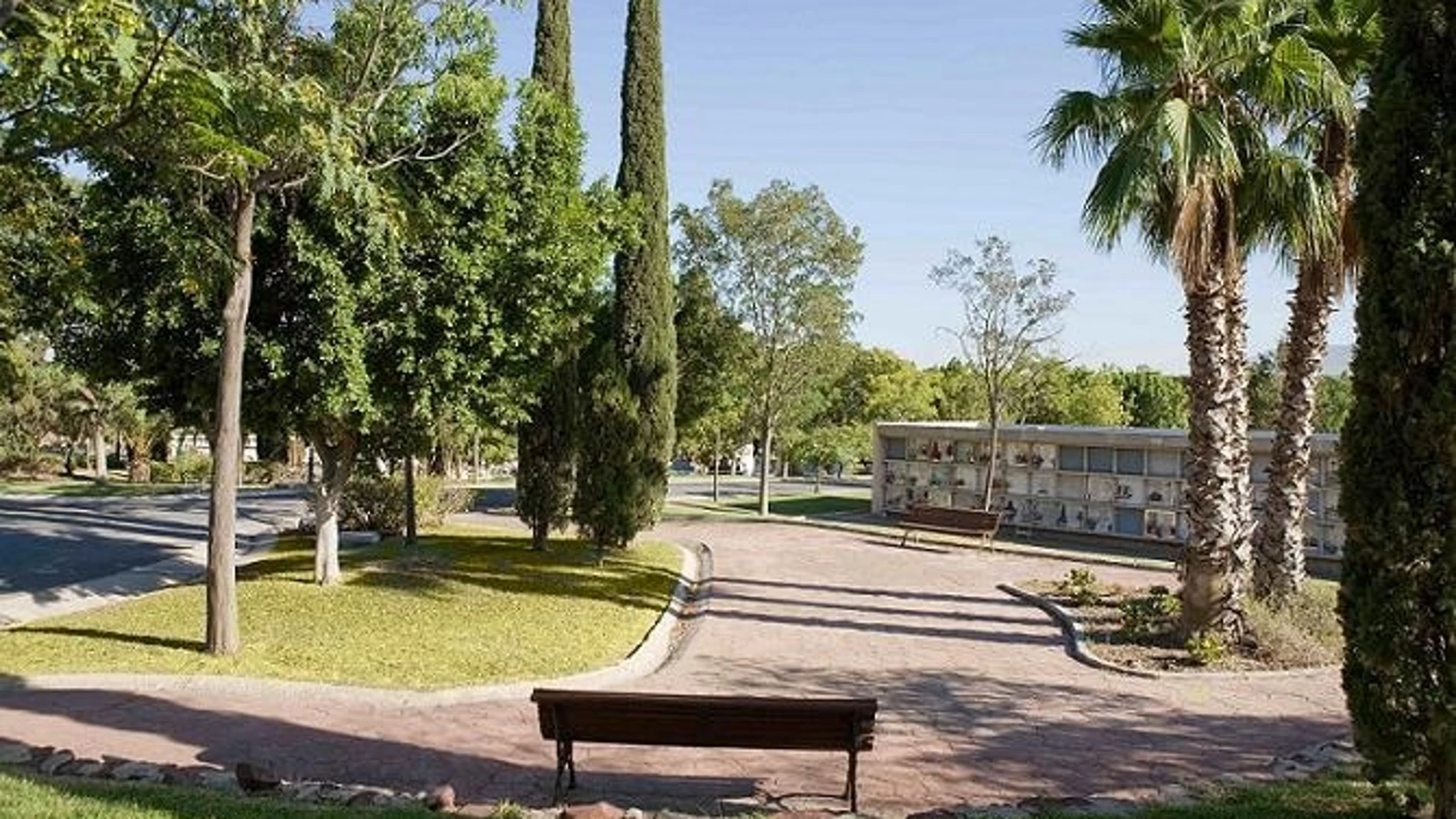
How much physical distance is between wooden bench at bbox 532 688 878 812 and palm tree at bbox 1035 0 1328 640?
7.18 m

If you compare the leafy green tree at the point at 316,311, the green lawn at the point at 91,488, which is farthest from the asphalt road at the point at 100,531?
the leafy green tree at the point at 316,311

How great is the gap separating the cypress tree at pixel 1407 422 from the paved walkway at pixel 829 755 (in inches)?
76.9

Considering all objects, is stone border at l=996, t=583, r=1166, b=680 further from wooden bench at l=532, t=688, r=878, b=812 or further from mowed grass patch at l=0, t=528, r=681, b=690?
wooden bench at l=532, t=688, r=878, b=812

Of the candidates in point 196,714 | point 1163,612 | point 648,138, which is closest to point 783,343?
point 648,138

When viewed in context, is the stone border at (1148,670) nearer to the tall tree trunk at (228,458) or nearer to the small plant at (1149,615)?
the small plant at (1149,615)

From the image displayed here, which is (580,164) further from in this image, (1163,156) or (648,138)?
(1163,156)

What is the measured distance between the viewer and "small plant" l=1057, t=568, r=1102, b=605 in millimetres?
15359

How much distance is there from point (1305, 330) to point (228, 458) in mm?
13078

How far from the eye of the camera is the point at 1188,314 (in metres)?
12.5

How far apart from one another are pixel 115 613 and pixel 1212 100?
49.2ft

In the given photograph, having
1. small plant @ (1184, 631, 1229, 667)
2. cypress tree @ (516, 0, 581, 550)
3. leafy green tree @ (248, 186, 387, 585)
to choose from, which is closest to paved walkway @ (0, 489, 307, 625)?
leafy green tree @ (248, 186, 387, 585)

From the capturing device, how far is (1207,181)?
38.6ft

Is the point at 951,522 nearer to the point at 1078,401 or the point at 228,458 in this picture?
the point at 228,458

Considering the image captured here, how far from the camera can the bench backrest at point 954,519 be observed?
2208 centimetres
